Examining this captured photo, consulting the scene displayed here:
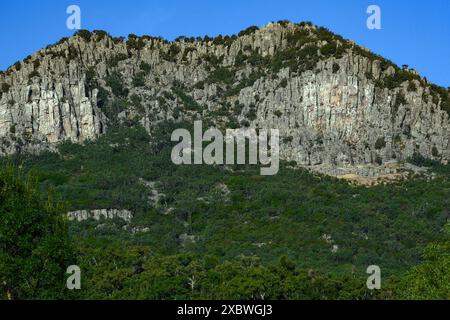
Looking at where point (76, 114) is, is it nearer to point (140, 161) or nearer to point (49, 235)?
point (140, 161)

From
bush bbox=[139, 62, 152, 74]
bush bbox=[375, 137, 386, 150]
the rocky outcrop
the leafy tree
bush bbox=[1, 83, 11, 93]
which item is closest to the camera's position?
the leafy tree

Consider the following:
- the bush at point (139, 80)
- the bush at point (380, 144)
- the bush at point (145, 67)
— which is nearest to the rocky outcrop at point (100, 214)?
the bush at point (380, 144)

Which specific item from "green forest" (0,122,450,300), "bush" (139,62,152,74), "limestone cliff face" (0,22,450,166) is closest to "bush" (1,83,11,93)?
"limestone cliff face" (0,22,450,166)

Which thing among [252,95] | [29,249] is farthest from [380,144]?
[29,249]

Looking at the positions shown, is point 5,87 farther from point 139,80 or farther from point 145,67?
point 145,67

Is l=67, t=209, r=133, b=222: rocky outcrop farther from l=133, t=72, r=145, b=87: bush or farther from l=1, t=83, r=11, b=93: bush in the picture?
l=133, t=72, r=145, b=87: bush
